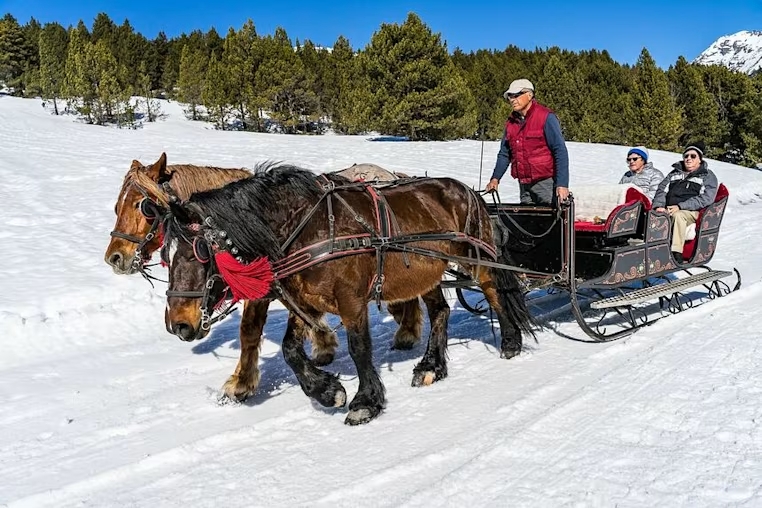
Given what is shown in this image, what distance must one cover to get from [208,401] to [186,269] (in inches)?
50.4

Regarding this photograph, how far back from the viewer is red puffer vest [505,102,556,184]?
5.63 metres

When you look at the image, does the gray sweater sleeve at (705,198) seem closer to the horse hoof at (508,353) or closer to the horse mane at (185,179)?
the horse hoof at (508,353)

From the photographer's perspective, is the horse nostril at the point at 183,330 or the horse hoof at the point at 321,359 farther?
the horse hoof at the point at 321,359

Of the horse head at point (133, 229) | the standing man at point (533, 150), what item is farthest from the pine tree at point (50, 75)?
the standing man at point (533, 150)

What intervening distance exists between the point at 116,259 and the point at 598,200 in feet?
16.7

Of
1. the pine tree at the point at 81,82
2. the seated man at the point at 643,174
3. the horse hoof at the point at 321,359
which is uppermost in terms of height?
the pine tree at the point at 81,82

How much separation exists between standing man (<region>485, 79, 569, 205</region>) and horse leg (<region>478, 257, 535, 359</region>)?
3.02 feet

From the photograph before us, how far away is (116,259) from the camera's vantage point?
15.2 feet

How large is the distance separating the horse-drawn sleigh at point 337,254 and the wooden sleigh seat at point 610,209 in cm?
4

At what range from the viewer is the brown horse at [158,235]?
14.1 feet

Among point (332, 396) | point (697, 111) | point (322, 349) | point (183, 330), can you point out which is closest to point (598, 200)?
point (322, 349)

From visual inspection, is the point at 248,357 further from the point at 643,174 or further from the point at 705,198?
the point at 643,174

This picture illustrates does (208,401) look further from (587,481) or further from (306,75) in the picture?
(306,75)

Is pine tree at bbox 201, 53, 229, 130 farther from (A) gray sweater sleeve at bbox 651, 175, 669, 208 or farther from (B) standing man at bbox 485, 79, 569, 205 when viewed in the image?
(A) gray sweater sleeve at bbox 651, 175, 669, 208
